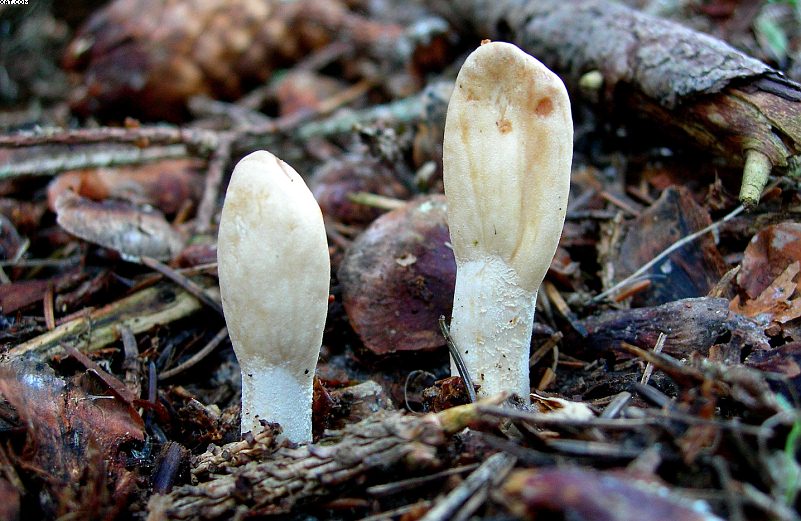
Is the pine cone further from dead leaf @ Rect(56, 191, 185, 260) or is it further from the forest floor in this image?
dead leaf @ Rect(56, 191, 185, 260)

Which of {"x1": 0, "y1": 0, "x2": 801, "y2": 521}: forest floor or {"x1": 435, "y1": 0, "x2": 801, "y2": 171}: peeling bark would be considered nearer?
{"x1": 0, "y1": 0, "x2": 801, "y2": 521}: forest floor

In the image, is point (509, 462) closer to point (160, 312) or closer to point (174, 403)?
point (174, 403)

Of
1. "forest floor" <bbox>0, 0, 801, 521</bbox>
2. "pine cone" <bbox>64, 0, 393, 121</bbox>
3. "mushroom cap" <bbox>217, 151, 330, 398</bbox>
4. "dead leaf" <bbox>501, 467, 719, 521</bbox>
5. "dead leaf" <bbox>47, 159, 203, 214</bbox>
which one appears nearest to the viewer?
"dead leaf" <bbox>501, 467, 719, 521</bbox>

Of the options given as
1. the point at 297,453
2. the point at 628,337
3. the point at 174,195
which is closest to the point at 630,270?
the point at 628,337

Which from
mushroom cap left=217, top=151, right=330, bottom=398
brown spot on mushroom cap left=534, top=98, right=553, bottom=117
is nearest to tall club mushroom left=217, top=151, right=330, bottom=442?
mushroom cap left=217, top=151, right=330, bottom=398

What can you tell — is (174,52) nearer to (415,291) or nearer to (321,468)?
(415,291)

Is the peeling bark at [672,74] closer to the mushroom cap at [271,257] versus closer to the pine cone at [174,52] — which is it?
the mushroom cap at [271,257]

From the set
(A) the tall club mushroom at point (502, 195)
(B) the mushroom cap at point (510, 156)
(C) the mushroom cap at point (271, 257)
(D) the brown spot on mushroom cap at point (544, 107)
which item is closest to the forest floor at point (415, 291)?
(A) the tall club mushroom at point (502, 195)
